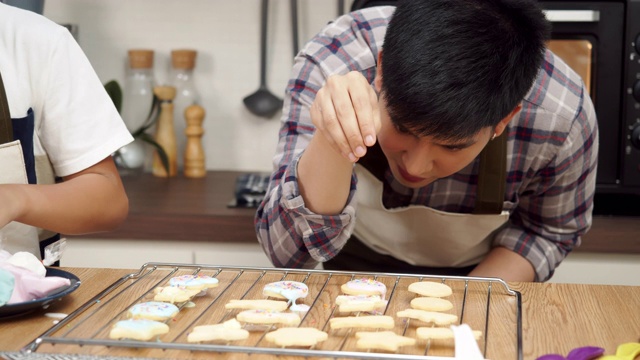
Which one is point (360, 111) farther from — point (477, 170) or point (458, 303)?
point (477, 170)

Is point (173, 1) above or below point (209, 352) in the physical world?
above

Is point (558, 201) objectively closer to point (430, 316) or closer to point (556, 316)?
point (556, 316)

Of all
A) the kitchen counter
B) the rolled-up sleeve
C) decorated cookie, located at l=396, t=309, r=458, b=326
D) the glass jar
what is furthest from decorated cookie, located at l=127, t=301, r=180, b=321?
the glass jar

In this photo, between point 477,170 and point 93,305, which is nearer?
point 93,305

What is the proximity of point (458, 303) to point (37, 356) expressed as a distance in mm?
509

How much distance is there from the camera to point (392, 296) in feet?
3.43

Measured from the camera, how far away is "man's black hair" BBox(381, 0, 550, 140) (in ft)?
3.51

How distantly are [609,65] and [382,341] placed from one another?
1.34 meters

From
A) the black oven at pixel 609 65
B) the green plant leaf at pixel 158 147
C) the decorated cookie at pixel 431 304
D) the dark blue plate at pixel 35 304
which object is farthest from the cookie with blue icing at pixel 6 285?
the green plant leaf at pixel 158 147

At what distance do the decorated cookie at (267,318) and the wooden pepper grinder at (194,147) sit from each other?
56.0 inches

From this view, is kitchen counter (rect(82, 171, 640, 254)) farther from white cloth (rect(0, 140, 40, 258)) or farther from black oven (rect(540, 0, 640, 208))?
white cloth (rect(0, 140, 40, 258))

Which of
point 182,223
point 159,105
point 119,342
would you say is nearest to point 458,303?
point 119,342

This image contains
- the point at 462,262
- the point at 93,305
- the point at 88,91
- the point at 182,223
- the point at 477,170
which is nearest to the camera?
the point at 93,305

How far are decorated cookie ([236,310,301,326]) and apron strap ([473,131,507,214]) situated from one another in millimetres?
604
